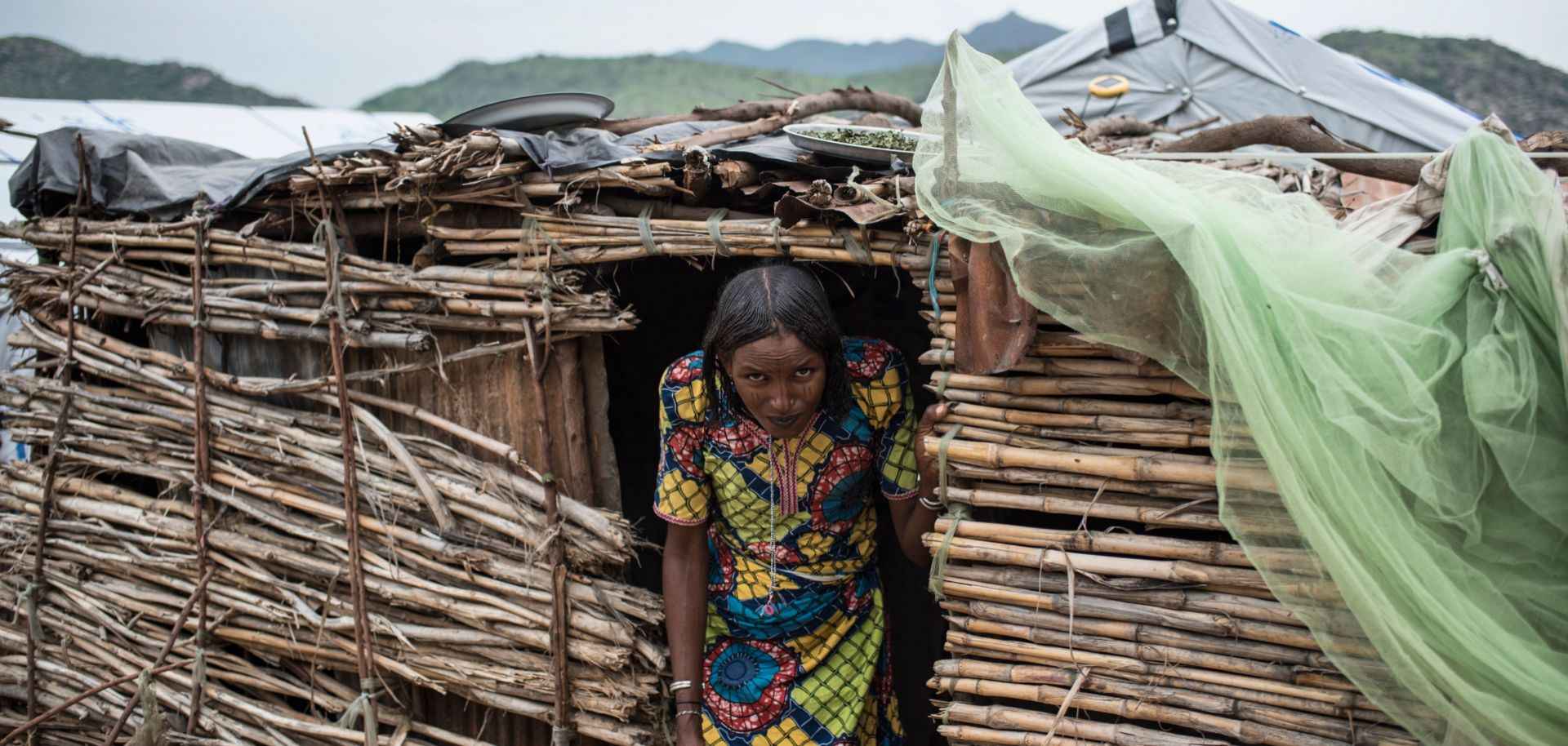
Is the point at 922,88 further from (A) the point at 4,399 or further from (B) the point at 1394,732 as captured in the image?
(B) the point at 1394,732

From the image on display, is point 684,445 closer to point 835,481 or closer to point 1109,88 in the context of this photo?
point 835,481

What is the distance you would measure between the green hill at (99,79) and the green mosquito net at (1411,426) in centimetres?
1436

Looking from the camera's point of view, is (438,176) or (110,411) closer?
(438,176)

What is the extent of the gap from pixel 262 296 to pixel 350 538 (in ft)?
2.77

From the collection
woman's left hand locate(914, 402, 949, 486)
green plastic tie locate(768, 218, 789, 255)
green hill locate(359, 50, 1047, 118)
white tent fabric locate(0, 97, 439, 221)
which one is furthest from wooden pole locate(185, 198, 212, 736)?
green hill locate(359, 50, 1047, 118)

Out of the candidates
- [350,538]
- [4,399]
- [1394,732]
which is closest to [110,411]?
[4,399]

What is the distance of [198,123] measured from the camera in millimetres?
8750

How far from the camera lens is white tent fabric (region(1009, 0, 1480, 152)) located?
5.90 metres

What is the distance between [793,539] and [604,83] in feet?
50.1

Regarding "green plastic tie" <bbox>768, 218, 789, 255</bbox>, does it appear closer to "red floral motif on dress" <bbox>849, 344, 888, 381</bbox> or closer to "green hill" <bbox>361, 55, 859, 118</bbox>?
"red floral motif on dress" <bbox>849, 344, 888, 381</bbox>

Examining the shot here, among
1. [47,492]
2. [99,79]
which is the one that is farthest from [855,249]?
[99,79]

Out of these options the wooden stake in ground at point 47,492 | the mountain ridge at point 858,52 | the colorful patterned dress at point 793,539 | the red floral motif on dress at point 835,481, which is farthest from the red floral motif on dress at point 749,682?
the mountain ridge at point 858,52

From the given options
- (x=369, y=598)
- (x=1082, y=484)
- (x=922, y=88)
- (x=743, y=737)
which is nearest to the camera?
(x=1082, y=484)

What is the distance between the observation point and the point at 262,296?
11.3 feet
